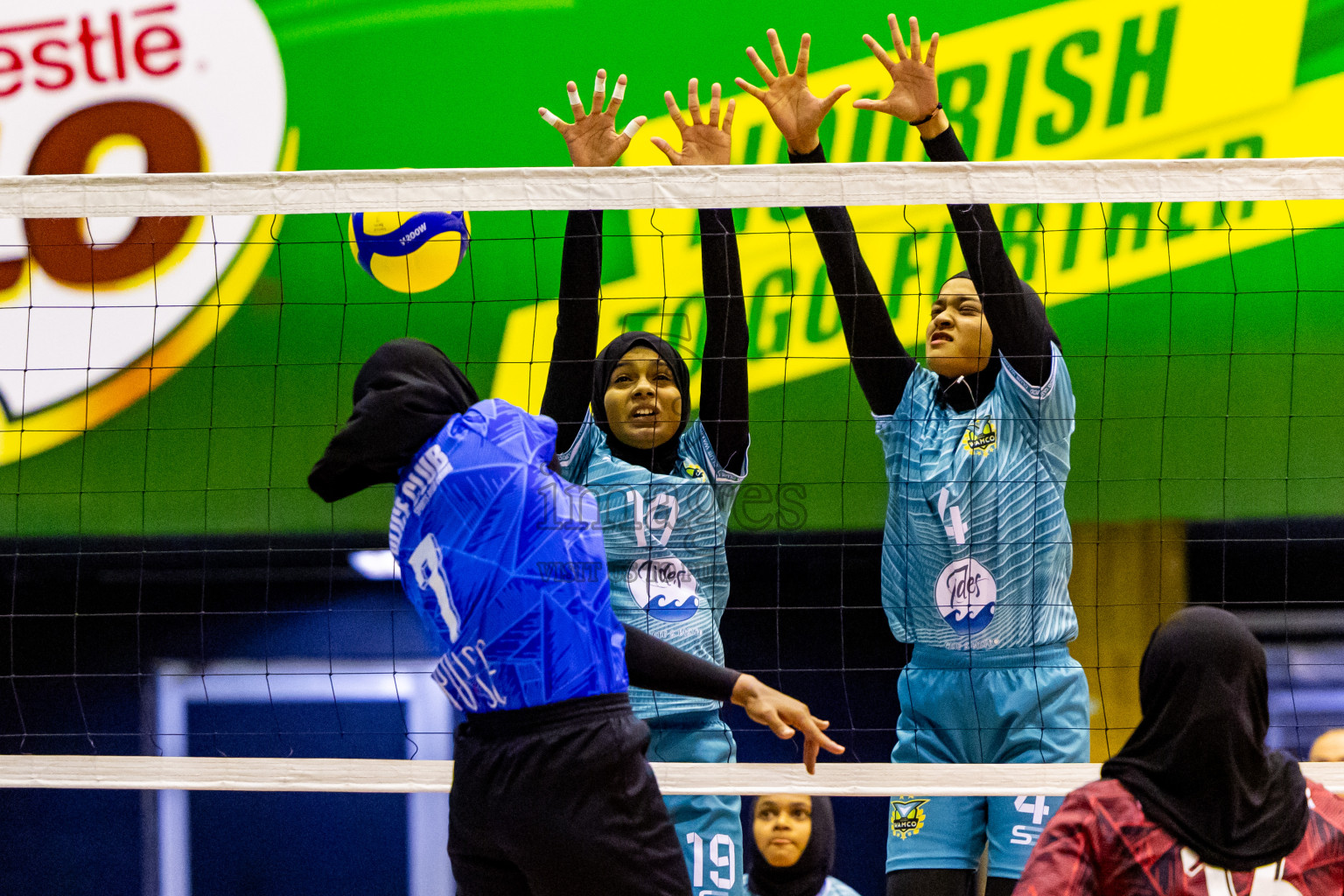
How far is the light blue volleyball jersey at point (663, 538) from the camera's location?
3311mm

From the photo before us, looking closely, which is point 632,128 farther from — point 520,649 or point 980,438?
point 520,649

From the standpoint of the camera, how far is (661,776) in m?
3.19

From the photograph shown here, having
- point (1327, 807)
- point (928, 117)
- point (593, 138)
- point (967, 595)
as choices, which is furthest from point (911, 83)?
point (1327, 807)

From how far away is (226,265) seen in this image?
4.45m

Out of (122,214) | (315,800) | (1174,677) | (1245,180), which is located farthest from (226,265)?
(1174,677)

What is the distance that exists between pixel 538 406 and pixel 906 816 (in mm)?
1958

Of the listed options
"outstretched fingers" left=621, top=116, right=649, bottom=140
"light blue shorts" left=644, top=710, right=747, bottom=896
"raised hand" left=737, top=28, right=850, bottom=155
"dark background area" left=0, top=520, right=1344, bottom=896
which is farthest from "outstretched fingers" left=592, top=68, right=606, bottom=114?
"light blue shorts" left=644, top=710, right=747, bottom=896

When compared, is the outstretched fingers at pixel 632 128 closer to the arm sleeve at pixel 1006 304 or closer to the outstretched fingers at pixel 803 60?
the outstretched fingers at pixel 803 60

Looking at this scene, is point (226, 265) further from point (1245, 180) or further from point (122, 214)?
point (1245, 180)

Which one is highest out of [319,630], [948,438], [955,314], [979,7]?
[979,7]

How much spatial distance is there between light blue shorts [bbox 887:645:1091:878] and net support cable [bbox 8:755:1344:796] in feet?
0.36

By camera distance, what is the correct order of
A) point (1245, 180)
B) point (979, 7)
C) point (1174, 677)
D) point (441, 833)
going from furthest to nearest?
point (441, 833)
point (979, 7)
point (1245, 180)
point (1174, 677)

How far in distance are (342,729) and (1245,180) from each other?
3.49m

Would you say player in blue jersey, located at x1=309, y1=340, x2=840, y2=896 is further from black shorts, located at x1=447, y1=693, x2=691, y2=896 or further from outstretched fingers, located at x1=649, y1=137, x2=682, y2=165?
outstretched fingers, located at x1=649, y1=137, x2=682, y2=165
